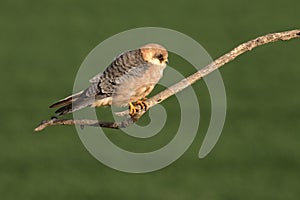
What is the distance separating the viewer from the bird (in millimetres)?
4659

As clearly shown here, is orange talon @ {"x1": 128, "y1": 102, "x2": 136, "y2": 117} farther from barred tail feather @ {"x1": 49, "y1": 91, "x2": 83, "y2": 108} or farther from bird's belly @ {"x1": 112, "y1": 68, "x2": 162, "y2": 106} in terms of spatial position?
barred tail feather @ {"x1": 49, "y1": 91, "x2": 83, "y2": 108}

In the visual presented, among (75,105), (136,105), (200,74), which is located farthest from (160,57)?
(200,74)

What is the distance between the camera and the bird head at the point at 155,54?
4.65 meters

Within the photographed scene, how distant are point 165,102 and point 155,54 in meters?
10.6

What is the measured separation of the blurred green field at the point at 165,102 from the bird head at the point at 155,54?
6.99 m

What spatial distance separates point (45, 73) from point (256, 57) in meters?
5.02

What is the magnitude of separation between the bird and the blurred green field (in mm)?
6613

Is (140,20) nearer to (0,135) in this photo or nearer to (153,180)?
(0,135)

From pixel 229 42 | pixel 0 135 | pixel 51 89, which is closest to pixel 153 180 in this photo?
pixel 0 135

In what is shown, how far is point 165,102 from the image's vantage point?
605 inches

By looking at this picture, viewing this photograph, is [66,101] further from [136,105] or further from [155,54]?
[155,54]

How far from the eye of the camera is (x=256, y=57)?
62.3ft

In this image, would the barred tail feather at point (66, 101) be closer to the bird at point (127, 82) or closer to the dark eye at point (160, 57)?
the bird at point (127, 82)

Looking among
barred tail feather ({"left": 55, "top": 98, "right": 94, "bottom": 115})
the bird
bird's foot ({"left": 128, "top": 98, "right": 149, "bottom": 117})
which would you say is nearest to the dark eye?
the bird
